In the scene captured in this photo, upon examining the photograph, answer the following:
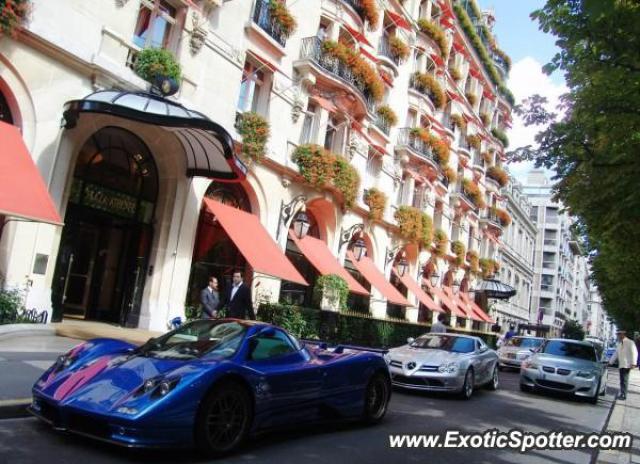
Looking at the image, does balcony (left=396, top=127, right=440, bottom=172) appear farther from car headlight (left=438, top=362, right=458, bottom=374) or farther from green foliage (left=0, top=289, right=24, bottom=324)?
green foliage (left=0, top=289, right=24, bottom=324)

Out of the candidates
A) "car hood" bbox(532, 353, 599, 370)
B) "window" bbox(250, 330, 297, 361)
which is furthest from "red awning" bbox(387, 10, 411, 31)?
"window" bbox(250, 330, 297, 361)

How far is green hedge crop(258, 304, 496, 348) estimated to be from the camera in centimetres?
1573

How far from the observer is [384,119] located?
24.3 metres

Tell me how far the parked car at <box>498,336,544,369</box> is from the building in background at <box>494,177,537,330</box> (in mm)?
23887

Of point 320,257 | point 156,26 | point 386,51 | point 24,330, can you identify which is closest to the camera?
point 24,330

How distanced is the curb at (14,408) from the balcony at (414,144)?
22229 mm

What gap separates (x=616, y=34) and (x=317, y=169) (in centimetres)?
1095

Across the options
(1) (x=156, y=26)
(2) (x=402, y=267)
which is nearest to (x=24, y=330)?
(1) (x=156, y=26)

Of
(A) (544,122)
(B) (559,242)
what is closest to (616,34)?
(A) (544,122)

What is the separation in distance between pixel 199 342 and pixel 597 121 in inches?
320

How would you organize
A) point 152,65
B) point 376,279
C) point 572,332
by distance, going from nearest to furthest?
point 152,65
point 376,279
point 572,332

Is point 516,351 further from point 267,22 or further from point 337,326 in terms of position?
point 267,22

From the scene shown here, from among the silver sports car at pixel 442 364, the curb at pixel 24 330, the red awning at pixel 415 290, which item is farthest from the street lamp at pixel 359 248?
the curb at pixel 24 330

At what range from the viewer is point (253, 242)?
14.9 metres
